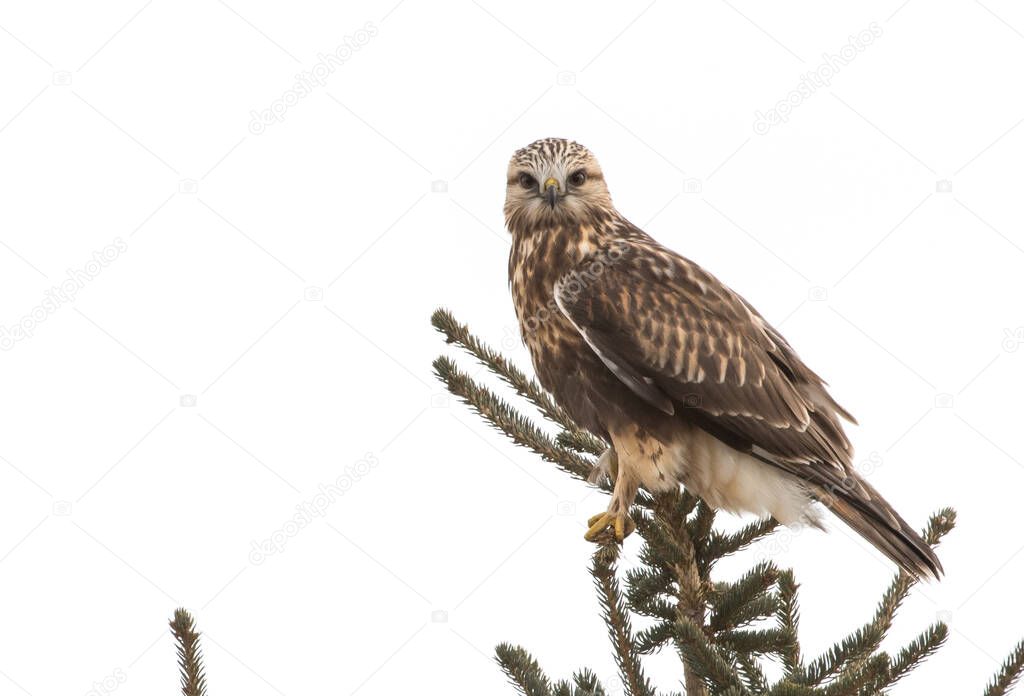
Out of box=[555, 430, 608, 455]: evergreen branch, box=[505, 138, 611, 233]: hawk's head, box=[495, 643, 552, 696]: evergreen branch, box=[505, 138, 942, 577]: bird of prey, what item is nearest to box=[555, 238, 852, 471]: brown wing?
box=[505, 138, 942, 577]: bird of prey

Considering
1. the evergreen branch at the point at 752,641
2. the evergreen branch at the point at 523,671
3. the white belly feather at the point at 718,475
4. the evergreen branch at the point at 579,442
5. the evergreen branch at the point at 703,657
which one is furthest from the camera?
the evergreen branch at the point at 579,442

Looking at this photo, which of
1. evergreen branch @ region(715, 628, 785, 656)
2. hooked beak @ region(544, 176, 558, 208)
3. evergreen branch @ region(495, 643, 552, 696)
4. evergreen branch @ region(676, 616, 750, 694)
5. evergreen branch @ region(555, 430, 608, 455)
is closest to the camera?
evergreen branch @ region(676, 616, 750, 694)

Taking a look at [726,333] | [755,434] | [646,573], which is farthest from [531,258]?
[646,573]

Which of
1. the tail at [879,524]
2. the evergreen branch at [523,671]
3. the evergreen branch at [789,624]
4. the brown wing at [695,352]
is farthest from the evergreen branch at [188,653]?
the tail at [879,524]

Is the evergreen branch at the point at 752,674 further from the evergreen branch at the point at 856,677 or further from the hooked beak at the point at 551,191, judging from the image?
the hooked beak at the point at 551,191

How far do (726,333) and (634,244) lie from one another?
70cm

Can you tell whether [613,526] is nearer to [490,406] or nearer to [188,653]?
[490,406]

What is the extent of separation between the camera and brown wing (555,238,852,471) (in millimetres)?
5238

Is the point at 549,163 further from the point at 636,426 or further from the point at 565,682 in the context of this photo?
the point at 565,682

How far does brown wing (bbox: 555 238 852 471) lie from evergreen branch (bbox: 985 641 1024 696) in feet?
6.53

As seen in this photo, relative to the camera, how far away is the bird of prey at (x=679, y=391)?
5145 mm

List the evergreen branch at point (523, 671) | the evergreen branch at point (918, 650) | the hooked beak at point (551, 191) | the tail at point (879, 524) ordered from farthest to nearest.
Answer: the hooked beak at point (551, 191) < the tail at point (879, 524) < the evergreen branch at point (523, 671) < the evergreen branch at point (918, 650)

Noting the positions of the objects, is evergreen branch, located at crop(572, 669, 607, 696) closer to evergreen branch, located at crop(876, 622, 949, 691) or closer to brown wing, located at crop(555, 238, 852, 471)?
evergreen branch, located at crop(876, 622, 949, 691)

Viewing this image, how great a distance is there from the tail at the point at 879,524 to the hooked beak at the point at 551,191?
77.5 inches
